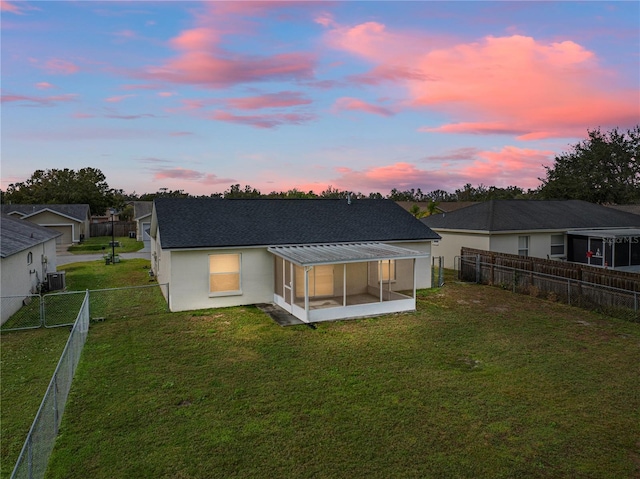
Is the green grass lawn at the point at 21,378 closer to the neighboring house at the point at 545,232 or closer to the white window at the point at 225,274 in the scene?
the white window at the point at 225,274

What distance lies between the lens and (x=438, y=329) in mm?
13438

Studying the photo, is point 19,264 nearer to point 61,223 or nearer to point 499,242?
point 499,242

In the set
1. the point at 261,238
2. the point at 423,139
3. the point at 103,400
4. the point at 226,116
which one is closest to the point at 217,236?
the point at 261,238

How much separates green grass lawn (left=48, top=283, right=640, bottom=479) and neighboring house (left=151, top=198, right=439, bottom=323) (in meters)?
2.27

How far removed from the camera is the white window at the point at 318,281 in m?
17.2

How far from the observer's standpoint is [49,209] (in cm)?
4519

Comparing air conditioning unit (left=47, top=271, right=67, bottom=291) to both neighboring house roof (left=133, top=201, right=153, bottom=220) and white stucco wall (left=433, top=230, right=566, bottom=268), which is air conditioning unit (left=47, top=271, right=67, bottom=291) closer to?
white stucco wall (left=433, top=230, right=566, bottom=268)

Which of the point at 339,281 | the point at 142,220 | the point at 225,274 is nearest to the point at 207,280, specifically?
the point at 225,274

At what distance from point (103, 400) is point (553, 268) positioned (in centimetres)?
1811

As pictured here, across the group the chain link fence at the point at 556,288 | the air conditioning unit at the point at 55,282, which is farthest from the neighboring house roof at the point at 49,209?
the chain link fence at the point at 556,288

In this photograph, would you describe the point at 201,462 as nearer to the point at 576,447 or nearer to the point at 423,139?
the point at 576,447

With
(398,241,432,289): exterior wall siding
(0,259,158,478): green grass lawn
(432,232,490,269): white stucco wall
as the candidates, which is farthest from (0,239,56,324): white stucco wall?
(432,232,490,269): white stucco wall

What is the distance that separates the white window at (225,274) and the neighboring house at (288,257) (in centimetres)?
4

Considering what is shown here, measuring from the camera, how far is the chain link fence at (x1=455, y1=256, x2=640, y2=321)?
14.7m
